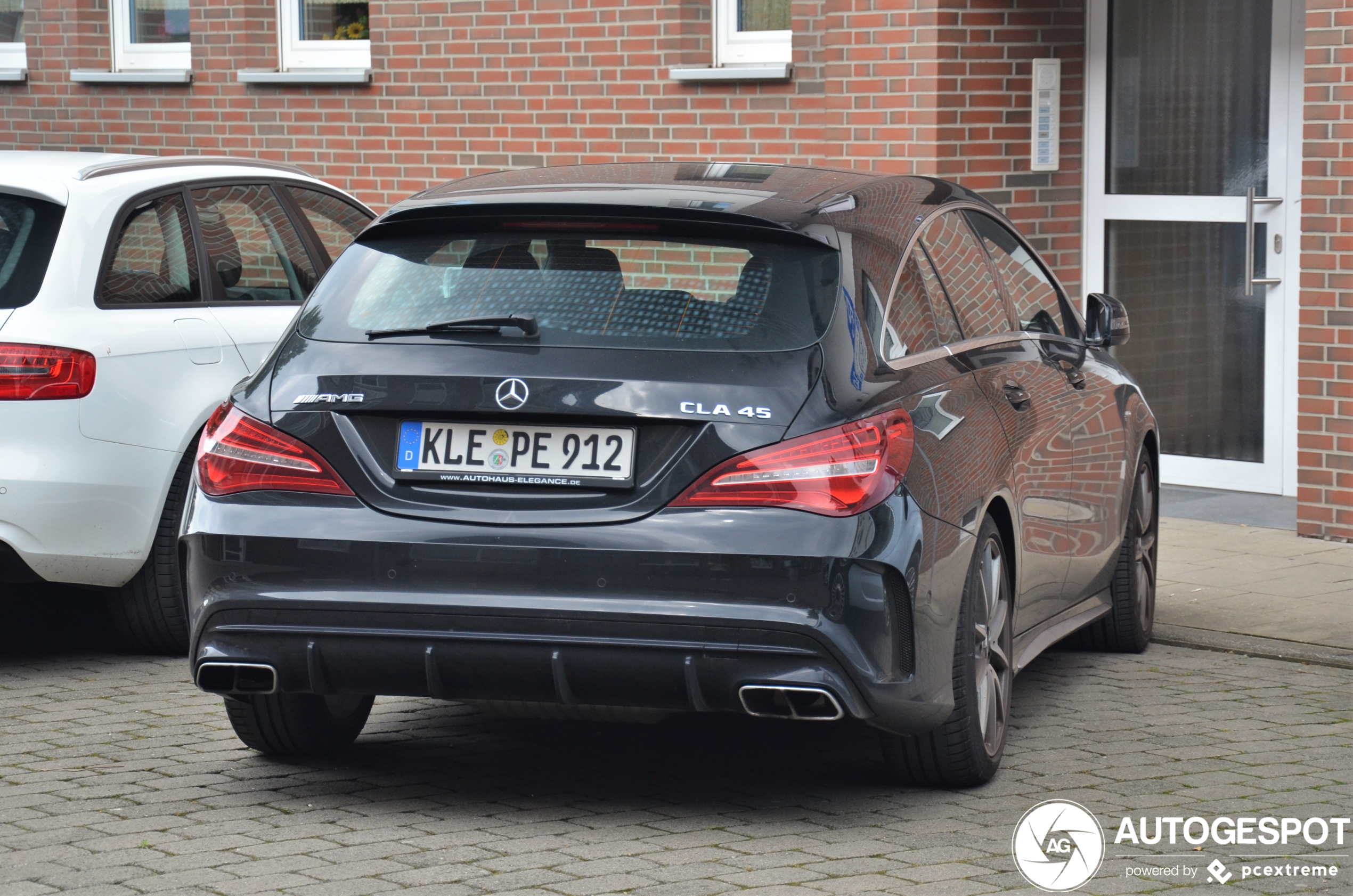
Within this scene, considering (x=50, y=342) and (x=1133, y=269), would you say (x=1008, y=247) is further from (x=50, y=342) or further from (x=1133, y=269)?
(x=1133, y=269)

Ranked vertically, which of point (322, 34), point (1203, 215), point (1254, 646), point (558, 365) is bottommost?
point (1254, 646)

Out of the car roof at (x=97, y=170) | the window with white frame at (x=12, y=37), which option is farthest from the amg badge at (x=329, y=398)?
the window with white frame at (x=12, y=37)

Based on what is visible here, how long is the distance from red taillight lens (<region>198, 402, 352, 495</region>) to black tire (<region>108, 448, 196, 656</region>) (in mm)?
1716

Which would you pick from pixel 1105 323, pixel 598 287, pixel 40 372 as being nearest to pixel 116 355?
pixel 40 372

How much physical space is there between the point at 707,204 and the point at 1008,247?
1.76 meters

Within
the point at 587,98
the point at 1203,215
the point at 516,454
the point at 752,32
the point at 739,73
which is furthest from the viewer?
the point at 587,98

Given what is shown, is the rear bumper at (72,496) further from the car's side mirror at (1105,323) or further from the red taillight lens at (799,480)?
the car's side mirror at (1105,323)

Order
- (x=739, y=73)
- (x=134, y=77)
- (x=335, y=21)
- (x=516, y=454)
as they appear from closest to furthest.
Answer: (x=516, y=454)
(x=739, y=73)
(x=335, y=21)
(x=134, y=77)

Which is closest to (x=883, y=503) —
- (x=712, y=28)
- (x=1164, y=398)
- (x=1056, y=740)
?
(x=1056, y=740)

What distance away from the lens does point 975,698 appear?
16.3 feet

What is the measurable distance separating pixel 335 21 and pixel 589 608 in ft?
32.3

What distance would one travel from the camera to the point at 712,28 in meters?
11.5

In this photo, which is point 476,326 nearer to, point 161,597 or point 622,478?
point 622,478

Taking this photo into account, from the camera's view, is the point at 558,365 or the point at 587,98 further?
the point at 587,98
